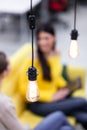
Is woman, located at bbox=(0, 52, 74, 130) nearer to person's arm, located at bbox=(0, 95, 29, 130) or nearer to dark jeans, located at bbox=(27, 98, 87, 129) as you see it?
person's arm, located at bbox=(0, 95, 29, 130)

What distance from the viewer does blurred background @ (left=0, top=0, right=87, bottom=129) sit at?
5383 mm

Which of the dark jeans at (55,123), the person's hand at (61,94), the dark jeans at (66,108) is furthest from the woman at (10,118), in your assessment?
the person's hand at (61,94)

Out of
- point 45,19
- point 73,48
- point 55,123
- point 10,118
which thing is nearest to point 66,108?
point 55,123

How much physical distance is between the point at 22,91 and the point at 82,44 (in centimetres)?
289

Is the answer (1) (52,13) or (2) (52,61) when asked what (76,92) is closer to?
(2) (52,61)

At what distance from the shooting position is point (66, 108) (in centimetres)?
344

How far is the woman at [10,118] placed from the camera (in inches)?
85.4

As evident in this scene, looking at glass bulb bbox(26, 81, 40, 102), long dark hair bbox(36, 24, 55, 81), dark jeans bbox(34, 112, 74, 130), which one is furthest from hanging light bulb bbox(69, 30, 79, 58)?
long dark hair bbox(36, 24, 55, 81)

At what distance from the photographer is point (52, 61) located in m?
3.67

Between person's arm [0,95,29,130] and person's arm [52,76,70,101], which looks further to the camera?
person's arm [52,76,70,101]

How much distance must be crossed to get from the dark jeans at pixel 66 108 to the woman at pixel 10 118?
0.32 metres

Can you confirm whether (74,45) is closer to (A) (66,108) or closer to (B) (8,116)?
(B) (8,116)

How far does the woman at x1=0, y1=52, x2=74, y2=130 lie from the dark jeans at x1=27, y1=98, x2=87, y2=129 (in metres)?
0.32

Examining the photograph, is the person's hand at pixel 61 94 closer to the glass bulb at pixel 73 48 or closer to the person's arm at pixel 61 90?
the person's arm at pixel 61 90
